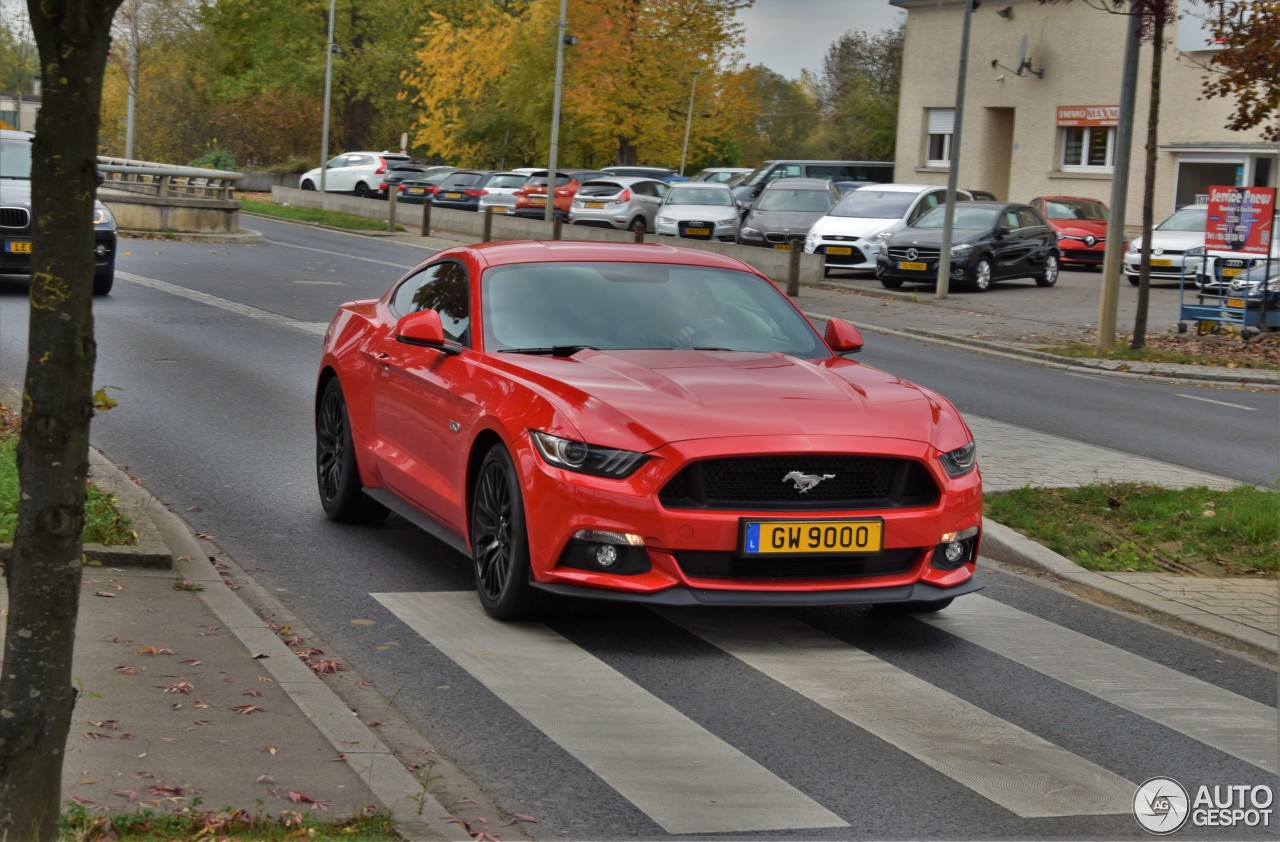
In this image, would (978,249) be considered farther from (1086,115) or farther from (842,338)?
(842,338)

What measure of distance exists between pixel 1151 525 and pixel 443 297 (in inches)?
160

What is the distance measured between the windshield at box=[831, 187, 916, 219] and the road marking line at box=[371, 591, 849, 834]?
88.8ft

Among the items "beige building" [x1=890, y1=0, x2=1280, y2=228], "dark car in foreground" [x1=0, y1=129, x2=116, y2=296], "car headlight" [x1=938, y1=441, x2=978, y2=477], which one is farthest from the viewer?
"beige building" [x1=890, y1=0, x2=1280, y2=228]

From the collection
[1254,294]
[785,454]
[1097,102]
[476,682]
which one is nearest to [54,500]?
[476,682]

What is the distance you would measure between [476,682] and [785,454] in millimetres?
1455

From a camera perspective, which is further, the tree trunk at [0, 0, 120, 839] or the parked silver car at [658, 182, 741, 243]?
the parked silver car at [658, 182, 741, 243]

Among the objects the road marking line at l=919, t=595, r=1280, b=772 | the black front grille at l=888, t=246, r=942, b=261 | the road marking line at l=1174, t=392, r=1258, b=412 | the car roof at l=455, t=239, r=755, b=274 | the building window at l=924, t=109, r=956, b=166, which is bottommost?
the road marking line at l=919, t=595, r=1280, b=772

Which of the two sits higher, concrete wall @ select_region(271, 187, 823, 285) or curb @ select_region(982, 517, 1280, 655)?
concrete wall @ select_region(271, 187, 823, 285)

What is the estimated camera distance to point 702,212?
39906 mm

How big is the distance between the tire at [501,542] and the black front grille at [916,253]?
24.0 metres

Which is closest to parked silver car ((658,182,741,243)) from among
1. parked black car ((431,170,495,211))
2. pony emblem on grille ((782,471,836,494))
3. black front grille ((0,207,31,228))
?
parked black car ((431,170,495,211))

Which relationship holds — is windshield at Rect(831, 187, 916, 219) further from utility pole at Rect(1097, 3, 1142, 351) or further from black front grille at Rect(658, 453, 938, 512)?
black front grille at Rect(658, 453, 938, 512)

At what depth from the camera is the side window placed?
8.04m

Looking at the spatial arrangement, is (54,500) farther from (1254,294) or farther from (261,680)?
(1254,294)
